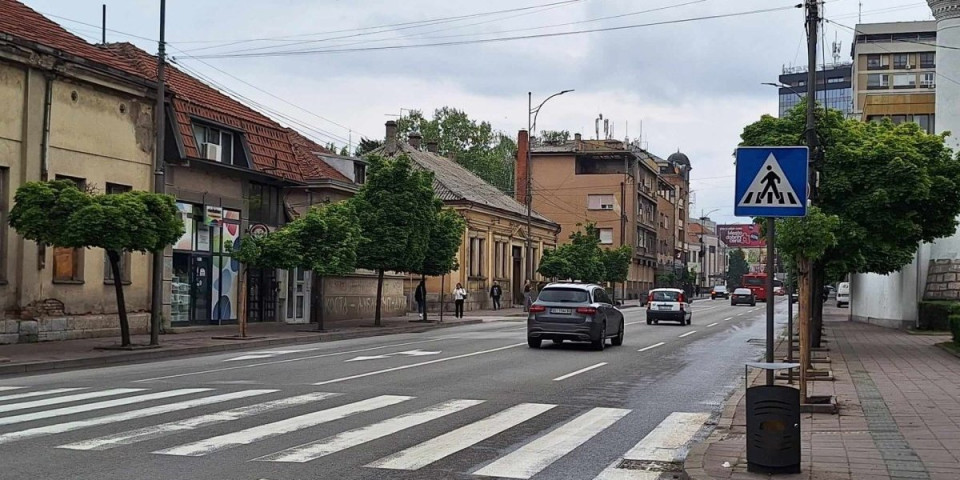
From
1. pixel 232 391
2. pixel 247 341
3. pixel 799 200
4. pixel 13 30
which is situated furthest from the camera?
pixel 247 341

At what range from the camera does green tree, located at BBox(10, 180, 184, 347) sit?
20906mm

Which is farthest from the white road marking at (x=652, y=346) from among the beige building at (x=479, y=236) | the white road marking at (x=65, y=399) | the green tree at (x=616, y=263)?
the green tree at (x=616, y=263)

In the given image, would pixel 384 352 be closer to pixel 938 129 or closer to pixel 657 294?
pixel 657 294

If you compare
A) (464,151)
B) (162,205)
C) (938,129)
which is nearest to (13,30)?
(162,205)

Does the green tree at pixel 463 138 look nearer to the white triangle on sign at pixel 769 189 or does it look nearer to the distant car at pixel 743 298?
the distant car at pixel 743 298

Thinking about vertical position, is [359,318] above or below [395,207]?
below

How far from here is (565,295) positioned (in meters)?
24.0

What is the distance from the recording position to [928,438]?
10.3m

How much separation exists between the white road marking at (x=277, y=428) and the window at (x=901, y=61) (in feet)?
345

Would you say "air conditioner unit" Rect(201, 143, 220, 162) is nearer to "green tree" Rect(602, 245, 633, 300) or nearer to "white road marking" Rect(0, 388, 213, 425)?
"white road marking" Rect(0, 388, 213, 425)

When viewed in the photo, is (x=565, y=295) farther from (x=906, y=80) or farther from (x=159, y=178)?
(x=906, y=80)

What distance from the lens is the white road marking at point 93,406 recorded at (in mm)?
11539

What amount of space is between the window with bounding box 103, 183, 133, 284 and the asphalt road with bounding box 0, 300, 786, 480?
7.46 metres

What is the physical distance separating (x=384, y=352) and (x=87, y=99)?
423 inches
